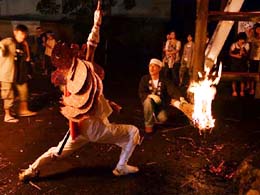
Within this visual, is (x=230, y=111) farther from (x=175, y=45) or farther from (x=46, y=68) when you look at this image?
(x=46, y=68)

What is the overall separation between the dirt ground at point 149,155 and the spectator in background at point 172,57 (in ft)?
10.1

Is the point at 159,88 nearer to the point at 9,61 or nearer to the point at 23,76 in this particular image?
the point at 23,76

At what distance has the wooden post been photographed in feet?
28.0

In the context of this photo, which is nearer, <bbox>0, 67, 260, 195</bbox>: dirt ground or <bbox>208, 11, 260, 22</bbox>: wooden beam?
<bbox>0, 67, 260, 195</bbox>: dirt ground

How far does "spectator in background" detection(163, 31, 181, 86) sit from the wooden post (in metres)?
4.81

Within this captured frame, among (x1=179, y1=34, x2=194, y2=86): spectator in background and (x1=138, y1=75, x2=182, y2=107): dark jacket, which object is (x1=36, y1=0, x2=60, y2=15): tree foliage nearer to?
(x1=179, y1=34, x2=194, y2=86): spectator in background

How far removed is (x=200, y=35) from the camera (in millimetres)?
8758

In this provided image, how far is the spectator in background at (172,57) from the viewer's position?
13719 millimetres

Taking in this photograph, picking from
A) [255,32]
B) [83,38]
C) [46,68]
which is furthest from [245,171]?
[83,38]

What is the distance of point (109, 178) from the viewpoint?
6621 millimetres

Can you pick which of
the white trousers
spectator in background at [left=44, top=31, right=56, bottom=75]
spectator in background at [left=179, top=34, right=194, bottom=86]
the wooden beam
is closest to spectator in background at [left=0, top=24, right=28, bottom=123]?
the white trousers

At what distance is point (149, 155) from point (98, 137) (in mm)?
1793

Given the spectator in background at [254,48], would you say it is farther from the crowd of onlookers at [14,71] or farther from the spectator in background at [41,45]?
the spectator in background at [41,45]

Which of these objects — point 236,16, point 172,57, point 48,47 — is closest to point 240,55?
point 172,57
